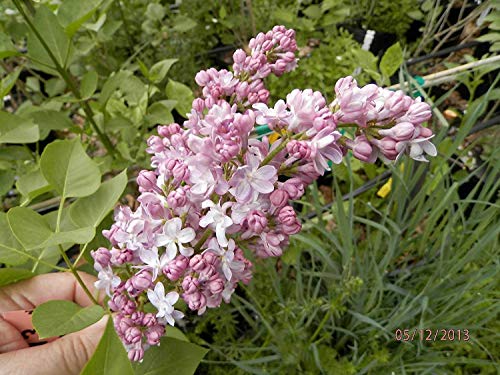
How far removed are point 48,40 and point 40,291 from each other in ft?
1.28

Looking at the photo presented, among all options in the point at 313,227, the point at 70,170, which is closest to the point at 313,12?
the point at 313,227

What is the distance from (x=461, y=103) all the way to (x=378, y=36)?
38 cm

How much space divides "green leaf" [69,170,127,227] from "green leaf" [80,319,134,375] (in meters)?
0.24

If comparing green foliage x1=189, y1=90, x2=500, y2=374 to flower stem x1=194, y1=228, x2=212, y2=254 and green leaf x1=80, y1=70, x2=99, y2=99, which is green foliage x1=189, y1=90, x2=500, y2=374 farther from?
green leaf x1=80, y1=70, x2=99, y2=99

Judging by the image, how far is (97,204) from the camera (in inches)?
21.6

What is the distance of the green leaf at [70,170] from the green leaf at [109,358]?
25 cm

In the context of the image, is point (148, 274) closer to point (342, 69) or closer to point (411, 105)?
Answer: point (411, 105)

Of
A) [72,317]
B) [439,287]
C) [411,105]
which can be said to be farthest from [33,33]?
[439,287]

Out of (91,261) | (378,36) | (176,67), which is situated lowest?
(378,36)

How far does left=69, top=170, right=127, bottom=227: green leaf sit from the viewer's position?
0.54 meters

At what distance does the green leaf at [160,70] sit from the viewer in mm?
914

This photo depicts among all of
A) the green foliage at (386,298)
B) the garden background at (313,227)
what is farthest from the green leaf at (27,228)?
the green foliage at (386,298)

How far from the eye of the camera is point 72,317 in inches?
17.6
